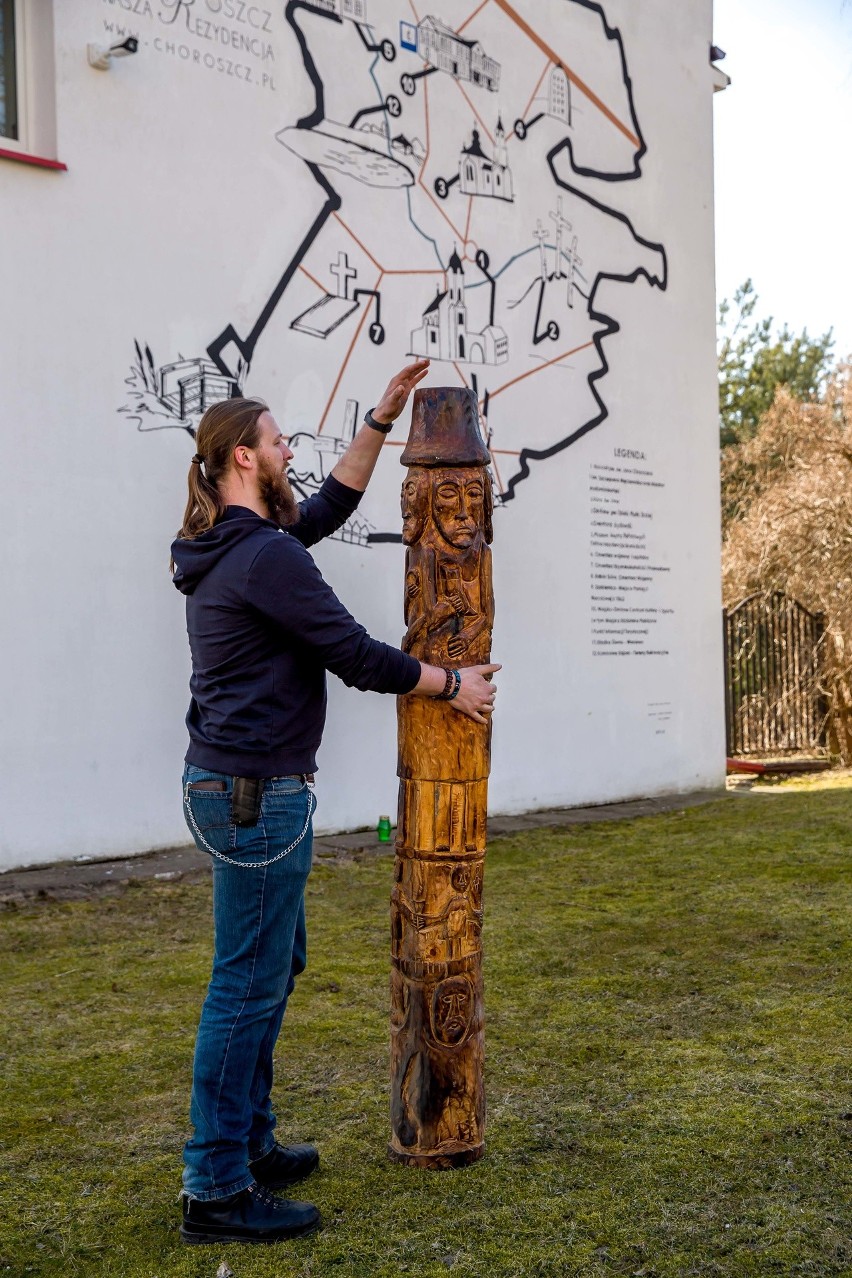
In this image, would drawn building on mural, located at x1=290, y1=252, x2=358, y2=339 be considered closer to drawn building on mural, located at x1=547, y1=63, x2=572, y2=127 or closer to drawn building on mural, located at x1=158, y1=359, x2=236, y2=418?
drawn building on mural, located at x1=158, y1=359, x2=236, y2=418

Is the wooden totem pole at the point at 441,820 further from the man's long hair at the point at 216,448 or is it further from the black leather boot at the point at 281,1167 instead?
the man's long hair at the point at 216,448

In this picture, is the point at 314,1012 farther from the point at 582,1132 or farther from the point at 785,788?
the point at 785,788

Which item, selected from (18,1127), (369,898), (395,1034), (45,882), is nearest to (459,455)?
(395,1034)

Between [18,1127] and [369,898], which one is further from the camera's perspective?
[369,898]

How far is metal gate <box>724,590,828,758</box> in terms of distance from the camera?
12680 millimetres

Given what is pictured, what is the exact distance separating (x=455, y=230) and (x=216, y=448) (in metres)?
6.19

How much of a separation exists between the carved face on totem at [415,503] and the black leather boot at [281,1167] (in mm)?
1585

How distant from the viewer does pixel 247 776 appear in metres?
2.94

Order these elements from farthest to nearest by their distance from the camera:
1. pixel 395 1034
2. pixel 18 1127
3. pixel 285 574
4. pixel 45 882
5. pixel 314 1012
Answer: pixel 45 882
pixel 314 1012
pixel 18 1127
pixel 395 1034
pixel 285 574

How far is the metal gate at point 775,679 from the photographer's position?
12.7m

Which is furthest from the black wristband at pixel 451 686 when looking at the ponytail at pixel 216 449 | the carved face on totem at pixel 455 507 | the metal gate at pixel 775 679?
the metal gate at pixel 775 679

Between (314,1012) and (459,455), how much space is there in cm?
228

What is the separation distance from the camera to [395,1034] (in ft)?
11.2

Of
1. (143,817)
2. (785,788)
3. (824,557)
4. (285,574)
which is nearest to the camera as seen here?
(285,574)
